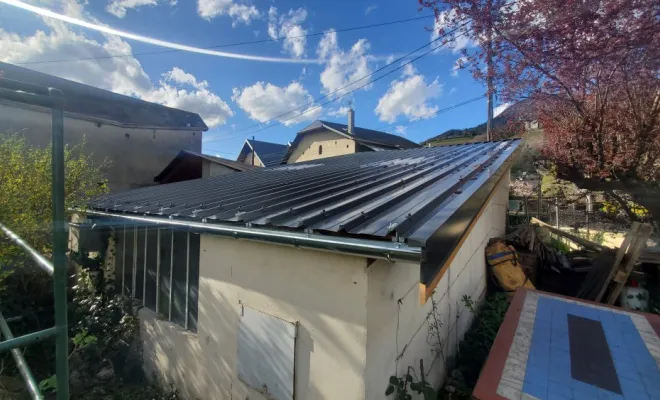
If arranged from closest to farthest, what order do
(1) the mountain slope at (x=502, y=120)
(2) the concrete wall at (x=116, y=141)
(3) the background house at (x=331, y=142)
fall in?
(1) the mountain slope at (x=502, y=120), (2) the concrete wall at (x=116, y=141), (3) the background house at (x=331, y=142)

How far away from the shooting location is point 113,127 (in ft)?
50.6

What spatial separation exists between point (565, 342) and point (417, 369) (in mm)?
1771

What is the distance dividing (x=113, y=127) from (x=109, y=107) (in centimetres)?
199

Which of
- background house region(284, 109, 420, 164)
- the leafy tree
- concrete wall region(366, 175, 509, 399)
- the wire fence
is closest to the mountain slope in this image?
the wire fence

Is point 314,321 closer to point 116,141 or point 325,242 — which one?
point 325,242

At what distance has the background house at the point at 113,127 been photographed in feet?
42.4

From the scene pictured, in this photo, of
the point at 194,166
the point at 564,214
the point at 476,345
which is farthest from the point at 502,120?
the point at 194,166

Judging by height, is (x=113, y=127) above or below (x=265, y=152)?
below

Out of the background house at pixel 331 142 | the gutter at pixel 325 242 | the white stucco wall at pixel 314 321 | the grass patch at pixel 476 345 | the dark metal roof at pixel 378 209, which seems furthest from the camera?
the background house at pixel 331 142

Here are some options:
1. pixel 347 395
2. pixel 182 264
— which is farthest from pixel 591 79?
pixel 182 264

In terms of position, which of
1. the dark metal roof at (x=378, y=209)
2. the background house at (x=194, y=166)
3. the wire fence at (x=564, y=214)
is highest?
the background house at (x=194, y=166)

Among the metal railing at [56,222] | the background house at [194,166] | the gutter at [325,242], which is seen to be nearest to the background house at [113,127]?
the background house at [194,166]

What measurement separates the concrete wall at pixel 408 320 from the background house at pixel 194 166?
1134 cm

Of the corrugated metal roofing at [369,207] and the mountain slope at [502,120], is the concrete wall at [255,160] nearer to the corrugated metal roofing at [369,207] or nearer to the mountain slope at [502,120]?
the mountain slope at [502,120]
